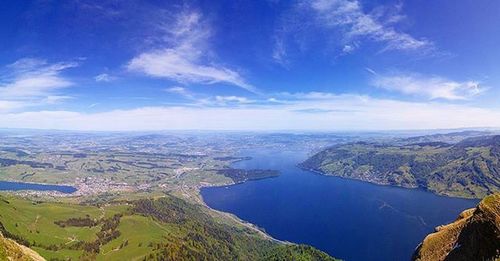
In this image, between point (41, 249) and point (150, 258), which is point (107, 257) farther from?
point (41, 249)

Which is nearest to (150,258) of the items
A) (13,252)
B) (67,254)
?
(67,254)

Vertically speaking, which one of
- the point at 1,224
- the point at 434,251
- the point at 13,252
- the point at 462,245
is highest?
the point at 462,245

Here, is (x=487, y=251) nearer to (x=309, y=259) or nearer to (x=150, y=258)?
(x=309, y=259)

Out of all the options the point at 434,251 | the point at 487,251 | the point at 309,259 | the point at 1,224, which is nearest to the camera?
the point at 487,251

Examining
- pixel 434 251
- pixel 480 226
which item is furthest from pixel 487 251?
pixel 434 251

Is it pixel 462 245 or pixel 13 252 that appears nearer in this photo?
pixel 462 245

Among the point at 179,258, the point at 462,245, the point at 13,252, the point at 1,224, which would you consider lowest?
the point at 179,258

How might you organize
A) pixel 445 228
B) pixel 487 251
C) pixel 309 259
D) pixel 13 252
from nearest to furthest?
pixel 487 251 < pixel 445 228 < pixel 13 252 < pixel 309 259

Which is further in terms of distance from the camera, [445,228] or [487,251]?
[445,228]

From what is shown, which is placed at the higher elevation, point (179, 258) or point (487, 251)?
point (487, 251)
